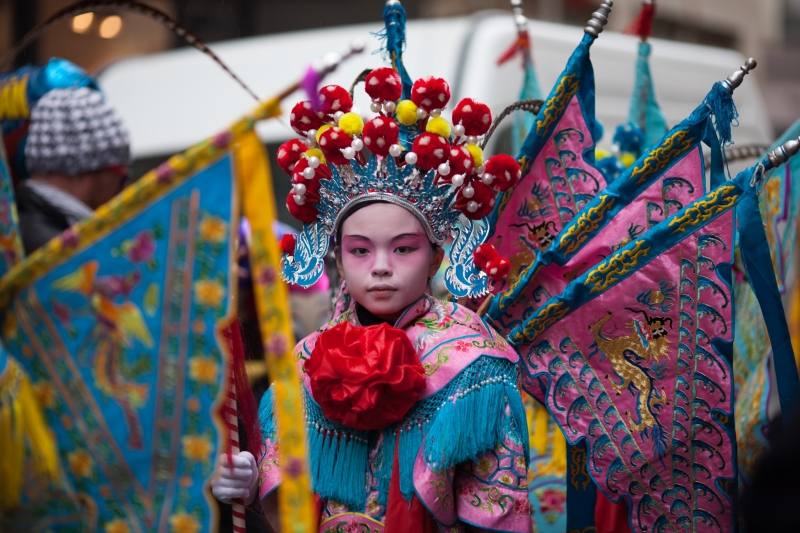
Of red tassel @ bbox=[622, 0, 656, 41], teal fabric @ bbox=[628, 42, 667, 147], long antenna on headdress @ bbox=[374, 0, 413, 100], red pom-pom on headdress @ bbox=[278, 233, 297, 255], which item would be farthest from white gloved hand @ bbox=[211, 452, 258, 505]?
teal fabric @ bbox=[628, 42, 667, 147]

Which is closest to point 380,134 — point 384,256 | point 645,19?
point 384,256

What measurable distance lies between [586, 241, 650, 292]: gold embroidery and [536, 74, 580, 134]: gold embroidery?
21.9 inches

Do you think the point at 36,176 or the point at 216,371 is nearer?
the point at 216,371

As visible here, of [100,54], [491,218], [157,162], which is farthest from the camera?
[100,54]

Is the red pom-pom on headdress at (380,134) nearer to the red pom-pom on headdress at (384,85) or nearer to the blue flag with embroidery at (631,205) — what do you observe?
the red pom-pom on headdress at (384,85)

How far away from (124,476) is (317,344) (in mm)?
855

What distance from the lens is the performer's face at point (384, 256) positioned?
8.21ft

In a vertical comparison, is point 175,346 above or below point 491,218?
above

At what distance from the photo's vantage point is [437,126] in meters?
2.54

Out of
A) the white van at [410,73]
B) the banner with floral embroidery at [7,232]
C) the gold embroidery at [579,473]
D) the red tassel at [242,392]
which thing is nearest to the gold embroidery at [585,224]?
the gold embroidery at [579,473]

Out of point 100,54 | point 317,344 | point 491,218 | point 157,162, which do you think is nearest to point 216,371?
point 317,344

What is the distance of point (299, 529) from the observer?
5.34 ft

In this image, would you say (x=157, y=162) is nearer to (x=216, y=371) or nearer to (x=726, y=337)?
(x=726, y=337)

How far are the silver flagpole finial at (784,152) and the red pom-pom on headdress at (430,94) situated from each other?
0.88 m
